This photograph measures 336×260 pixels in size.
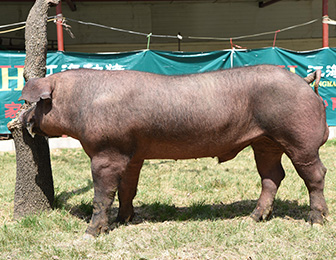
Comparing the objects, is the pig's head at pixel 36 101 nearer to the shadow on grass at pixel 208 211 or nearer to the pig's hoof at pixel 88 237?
the pig's hoof at pixel 88 237

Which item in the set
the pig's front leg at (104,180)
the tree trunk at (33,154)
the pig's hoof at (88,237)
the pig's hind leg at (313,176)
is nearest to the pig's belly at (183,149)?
the pig's front leg at (104,180)

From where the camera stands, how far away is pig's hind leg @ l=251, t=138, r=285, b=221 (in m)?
4.31

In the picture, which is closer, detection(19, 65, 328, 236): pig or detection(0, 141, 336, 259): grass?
detection(0, 141, 336, 259): grass

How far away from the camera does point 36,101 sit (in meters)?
3.83

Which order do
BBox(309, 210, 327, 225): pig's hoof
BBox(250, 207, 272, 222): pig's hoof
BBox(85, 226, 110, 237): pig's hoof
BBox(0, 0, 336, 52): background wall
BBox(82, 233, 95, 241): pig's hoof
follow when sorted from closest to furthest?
BBox(82, 233, 95, 241): pig's hoof < BBox(85, 226, 110, 237): pig's hoof < BBox(309, 210, 327, 225): pig's hoof < BBox(250, 207, 272, 222): pig's hoof < BBox(0, 0, 336, 52): background wall

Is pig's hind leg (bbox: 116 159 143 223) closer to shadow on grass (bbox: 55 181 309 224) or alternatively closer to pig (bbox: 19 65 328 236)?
shadow on grass (bbox: 55 181 309 224)

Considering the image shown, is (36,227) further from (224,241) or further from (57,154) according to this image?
(57,154)

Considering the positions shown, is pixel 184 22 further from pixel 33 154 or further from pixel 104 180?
pixel 104 180

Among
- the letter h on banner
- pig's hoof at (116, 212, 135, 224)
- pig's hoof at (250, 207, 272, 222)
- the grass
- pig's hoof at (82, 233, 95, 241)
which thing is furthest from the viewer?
the letter h on banner

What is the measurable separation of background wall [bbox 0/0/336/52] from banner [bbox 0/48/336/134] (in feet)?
23.1

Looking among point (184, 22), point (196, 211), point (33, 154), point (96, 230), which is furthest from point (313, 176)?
point (184, 22)

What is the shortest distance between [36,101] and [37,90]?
142mm

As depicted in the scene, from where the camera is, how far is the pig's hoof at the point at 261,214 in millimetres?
4287

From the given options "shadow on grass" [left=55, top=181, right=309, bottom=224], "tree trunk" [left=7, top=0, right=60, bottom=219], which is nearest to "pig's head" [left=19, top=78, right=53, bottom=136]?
"tree trunk" [left=7, top=0, right=60, bottom=219]
